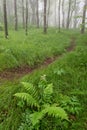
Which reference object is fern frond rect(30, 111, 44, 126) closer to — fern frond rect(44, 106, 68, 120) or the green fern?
the green fern

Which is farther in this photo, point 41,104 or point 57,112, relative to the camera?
point 41,104

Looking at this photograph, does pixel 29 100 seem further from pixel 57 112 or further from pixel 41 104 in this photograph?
pixel 57 112

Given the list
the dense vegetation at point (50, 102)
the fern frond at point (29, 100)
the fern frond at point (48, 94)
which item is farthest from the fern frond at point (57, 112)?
the fern frond at point (48, 94)

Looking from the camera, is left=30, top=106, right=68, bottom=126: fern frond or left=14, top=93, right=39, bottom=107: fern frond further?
left=14, top=93, right=39, bottom=107: fern frond

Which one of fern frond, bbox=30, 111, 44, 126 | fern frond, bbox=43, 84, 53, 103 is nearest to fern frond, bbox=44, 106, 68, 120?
fern frond, bbox=30, 111, 44, 126

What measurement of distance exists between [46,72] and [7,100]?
2152mm

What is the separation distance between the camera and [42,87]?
18.0 ft

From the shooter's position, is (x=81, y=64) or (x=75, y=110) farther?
(x=81, y=64)

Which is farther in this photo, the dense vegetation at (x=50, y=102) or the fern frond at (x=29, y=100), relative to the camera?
the fern frond at (x=29, y=100)

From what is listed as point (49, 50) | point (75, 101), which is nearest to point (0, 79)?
point (75, 101)

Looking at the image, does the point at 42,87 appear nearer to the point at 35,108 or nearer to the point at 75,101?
the point at 35,108

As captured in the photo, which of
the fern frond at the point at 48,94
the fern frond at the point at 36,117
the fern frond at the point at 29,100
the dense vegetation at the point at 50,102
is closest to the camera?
the fern frond at the point at 36,117

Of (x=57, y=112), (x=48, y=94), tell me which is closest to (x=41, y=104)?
(x=48, y=94)

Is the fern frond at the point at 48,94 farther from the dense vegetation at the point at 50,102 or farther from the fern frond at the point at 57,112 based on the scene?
the fern frond at the point at 57,112
